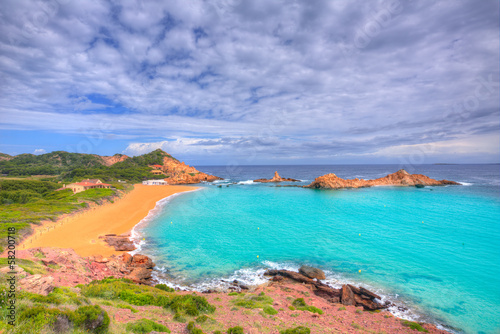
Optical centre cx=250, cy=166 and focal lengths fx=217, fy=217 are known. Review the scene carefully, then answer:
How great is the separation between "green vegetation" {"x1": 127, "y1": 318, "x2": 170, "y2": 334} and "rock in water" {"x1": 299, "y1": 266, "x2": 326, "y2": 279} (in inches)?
584

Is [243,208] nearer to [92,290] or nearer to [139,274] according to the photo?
[139,274]

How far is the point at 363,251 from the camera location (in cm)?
2745

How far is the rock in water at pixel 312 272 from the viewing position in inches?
Answer: 834

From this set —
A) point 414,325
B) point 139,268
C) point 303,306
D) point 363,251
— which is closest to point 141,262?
point 139,268

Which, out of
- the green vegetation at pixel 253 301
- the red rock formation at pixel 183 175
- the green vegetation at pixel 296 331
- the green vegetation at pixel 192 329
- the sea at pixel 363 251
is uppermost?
the red rock formation at pixel 183 175

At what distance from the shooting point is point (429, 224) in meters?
38.4

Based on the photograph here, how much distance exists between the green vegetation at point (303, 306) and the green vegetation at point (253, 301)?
1877mm

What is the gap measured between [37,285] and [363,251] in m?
30.5

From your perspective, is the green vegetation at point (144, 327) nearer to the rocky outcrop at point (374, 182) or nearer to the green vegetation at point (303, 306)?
the green vegetation at point (303, 306)

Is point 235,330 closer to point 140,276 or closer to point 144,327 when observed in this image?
point 144,327

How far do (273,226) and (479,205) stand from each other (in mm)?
52366

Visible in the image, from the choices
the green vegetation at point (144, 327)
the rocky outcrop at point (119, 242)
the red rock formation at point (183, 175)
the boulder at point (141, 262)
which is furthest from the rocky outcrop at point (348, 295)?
the red rock formation at point (183, 175)

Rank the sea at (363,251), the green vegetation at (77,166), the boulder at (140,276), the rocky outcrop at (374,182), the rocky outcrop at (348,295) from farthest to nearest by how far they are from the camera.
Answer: the green vegetation at (77,166) → the rocky outcrop at (374,182) → the boulder at (140,276) → the sea at (363,251) → the rocky outcrop at (348,295)

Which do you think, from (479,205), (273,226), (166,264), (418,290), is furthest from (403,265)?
(479,205)
